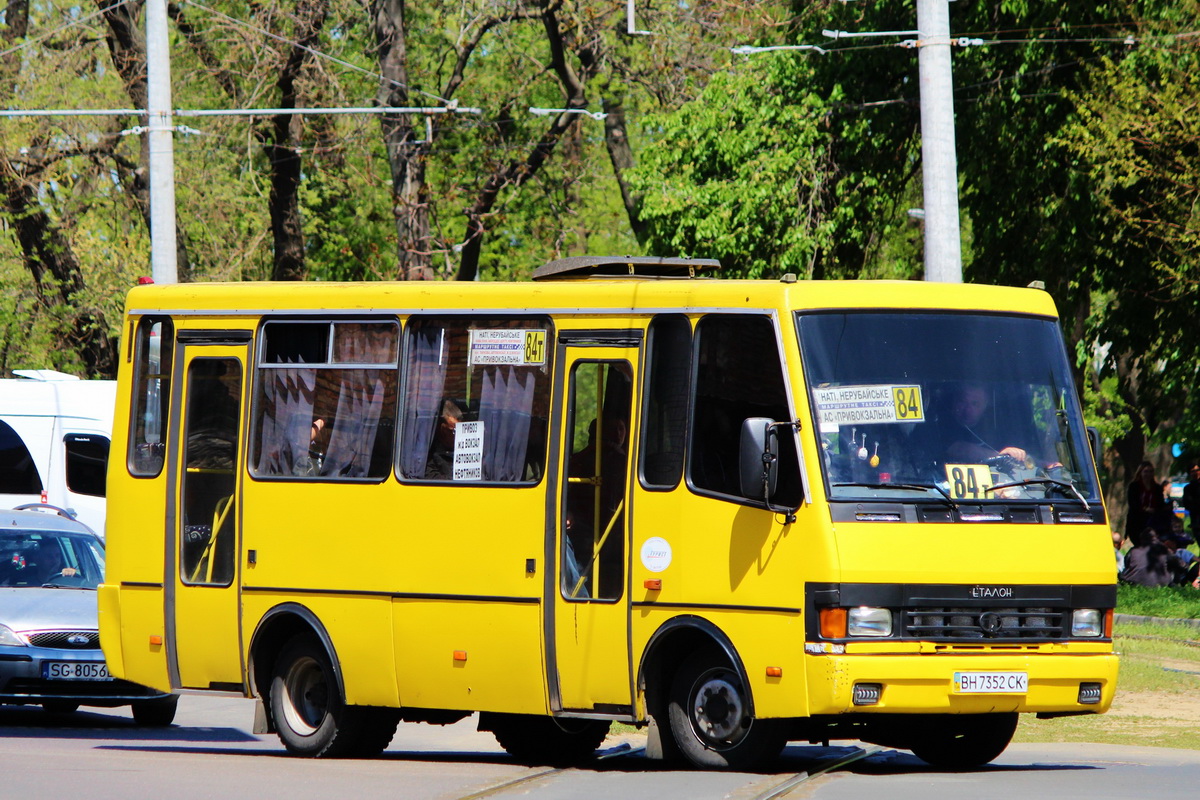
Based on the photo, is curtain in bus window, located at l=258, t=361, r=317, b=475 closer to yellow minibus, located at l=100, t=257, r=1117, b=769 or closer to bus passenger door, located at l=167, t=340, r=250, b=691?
yellow minibus, located at l=100, t=257, r=1117, b=769

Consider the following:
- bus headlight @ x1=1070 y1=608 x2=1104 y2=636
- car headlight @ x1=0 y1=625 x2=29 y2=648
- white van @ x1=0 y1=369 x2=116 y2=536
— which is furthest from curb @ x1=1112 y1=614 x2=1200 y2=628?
white van @ x1=0 y1=369 x2=116 y2=536

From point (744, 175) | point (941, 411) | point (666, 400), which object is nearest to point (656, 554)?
point (666, 400)

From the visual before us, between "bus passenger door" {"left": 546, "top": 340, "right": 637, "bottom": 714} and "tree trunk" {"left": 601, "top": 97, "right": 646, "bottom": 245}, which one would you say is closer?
"bus passenger door" {"left": 546, "top": 340, "right": 637, "bottom": 714}

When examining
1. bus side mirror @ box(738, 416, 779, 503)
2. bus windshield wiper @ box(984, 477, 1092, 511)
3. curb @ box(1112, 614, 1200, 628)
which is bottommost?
curb @ box(1112, 614, 1200, 628)

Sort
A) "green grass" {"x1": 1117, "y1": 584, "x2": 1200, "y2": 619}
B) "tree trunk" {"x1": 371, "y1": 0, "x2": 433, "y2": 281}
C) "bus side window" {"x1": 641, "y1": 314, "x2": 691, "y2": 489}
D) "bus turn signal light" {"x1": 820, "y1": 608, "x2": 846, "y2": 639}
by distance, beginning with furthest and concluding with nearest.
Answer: "tree trunk" {"x1": 371, "y1": 0, "x2": 433, "y2": 281} → "green grass" {"x1": 1117, "y1": 584, "x2": 1200, "y2": 619} → "bus side window" {"x1": 641, "y1": 314, "x2": 691, "y2": 489} → "bus turn signal light" {"x1": 820, "y1": 608, "x2": 846, "y2": 639}

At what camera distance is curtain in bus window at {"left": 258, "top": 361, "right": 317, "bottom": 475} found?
12258 mm

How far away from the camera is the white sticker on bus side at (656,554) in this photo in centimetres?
1067

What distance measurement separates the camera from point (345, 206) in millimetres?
41906

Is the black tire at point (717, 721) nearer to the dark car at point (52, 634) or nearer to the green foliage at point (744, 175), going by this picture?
the dark car at point (52, 634)

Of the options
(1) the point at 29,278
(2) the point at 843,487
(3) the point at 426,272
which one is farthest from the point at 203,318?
(1) the point at 29,278

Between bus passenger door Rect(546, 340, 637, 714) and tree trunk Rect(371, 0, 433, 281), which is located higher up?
tree trunk Rect(371, 0, 433, 281)

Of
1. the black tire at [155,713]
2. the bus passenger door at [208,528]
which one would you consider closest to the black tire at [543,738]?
the bus passenger door at [208,528]

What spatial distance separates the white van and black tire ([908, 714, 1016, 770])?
17.5m

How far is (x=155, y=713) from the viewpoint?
15.4 metres
